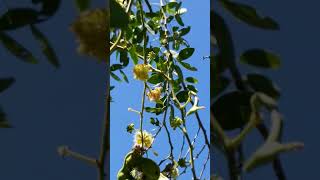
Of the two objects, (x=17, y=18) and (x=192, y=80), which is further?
(x=192, y=80)

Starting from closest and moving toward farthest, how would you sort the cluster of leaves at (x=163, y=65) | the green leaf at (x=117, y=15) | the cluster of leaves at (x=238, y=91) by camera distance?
the cluster of leaves at (x=238, y=91) → the green leaf at (x=117, y=15) → the cluster of leaves at (x=163, y=65)

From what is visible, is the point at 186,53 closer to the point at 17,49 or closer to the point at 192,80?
the point at 192,80

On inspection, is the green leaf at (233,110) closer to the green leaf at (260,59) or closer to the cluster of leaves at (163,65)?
the green leaf at (260,59)

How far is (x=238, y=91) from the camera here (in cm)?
18

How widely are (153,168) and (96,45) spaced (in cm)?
42

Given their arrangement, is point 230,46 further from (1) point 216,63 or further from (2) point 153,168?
(2) point 153,168

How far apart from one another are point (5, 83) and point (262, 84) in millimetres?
96

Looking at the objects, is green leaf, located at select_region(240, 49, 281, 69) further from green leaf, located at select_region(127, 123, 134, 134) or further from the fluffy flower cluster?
green leaf, located at select_region(127, 123, 134, 134)

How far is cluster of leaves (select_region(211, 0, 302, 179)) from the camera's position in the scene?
168 millimetres

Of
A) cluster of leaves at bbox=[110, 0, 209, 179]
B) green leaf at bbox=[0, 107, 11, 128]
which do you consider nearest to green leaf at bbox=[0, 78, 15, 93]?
green leaf at bbox=[0, 107, 11, 128]

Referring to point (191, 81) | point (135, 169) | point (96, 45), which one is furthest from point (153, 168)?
point (96, 45)

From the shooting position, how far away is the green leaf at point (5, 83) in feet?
0.63

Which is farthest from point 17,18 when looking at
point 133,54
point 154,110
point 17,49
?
point 154,110

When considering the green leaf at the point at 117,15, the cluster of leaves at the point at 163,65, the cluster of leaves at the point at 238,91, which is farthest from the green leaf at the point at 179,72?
the cluster of leaves at the point at 238,91
